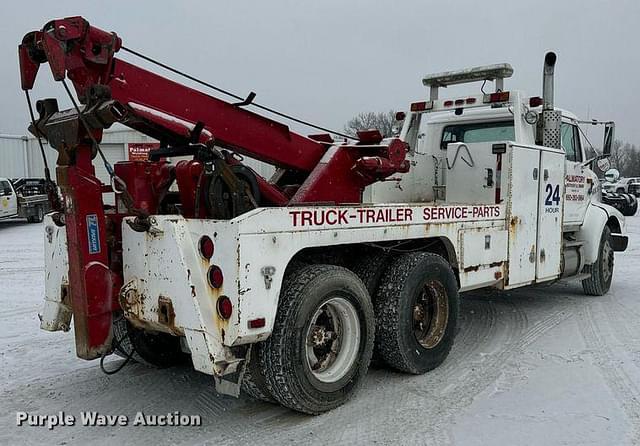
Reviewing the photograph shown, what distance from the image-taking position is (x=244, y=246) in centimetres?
336

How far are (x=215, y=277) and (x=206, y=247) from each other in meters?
0.18

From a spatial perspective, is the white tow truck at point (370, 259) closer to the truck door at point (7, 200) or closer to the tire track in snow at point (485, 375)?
the tire track in snow at point (485, 375)

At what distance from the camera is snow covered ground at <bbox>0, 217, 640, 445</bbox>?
3629 mm

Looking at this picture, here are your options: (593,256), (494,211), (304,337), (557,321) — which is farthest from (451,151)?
(304,337)

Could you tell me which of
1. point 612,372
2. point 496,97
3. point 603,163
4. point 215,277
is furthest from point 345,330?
point 603,163

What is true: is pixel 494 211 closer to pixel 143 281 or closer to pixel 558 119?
pixel 558 119

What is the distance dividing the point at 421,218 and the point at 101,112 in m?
2.45

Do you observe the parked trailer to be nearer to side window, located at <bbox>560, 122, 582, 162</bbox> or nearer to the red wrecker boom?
the red wrecker boom

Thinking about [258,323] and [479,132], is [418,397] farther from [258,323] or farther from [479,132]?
[479,132]

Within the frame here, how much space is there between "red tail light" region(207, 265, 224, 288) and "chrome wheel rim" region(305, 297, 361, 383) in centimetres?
83

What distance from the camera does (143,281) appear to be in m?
3.68

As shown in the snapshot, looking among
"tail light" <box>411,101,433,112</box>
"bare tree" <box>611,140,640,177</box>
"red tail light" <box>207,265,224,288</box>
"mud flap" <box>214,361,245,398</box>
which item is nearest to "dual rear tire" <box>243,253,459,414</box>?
"mud flap" <box>214,361,245,398</box>

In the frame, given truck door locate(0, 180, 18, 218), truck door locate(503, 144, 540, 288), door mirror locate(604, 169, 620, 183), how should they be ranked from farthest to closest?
truck door locate(0, 180, 18, 218), door mirror locate(604, 169, 620, 183), truck door locate(503, 144, 540, 288)

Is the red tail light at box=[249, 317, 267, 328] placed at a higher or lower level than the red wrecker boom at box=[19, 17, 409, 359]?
lower
